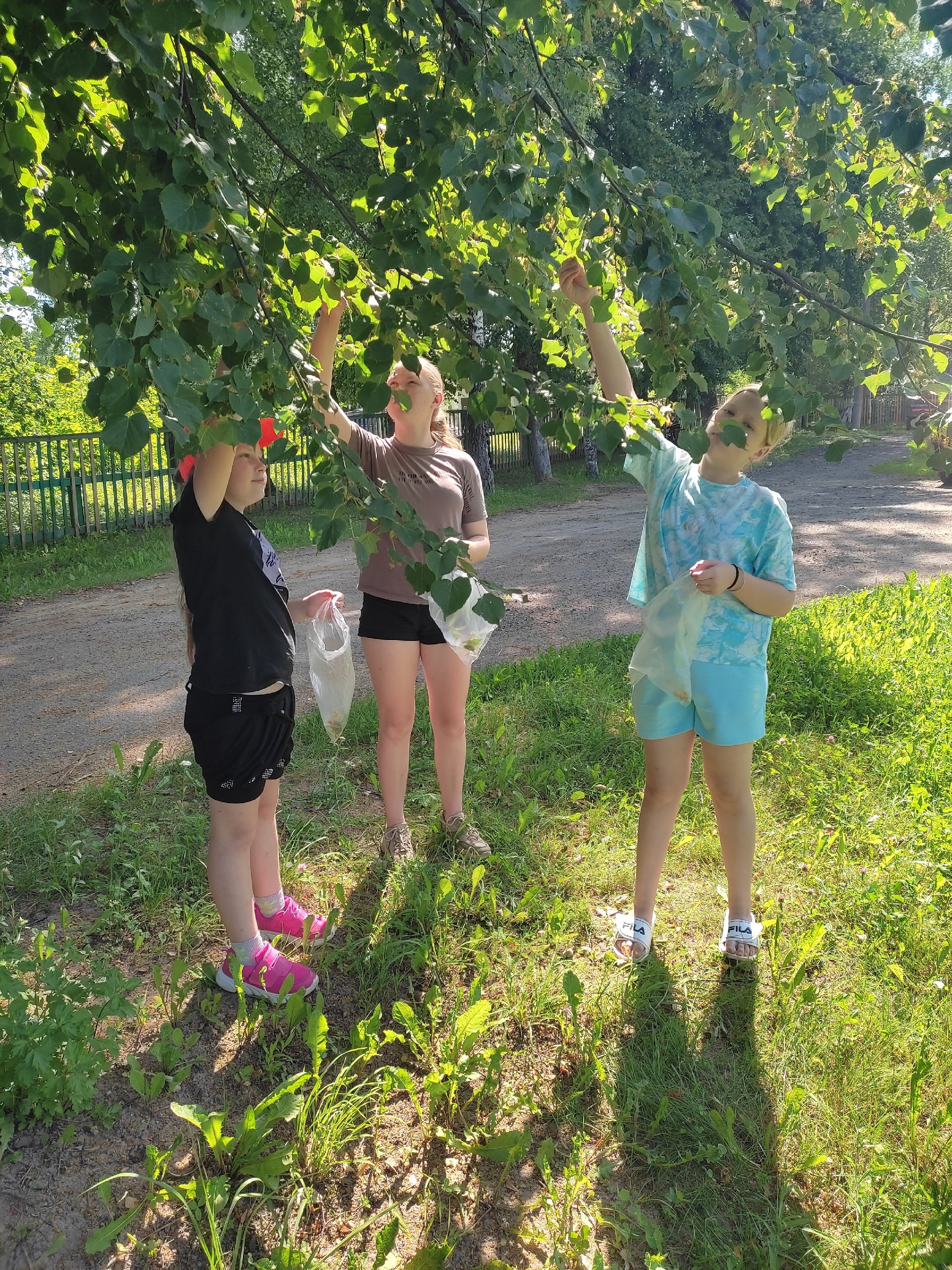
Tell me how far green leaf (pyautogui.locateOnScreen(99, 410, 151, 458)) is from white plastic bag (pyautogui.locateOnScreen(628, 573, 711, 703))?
67.5 inches

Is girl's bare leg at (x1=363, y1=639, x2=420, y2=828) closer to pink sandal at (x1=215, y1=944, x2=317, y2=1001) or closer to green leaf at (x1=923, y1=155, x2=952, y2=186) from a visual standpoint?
pink sandal at (x1=215, y1=944, x2=317, y2=1001)

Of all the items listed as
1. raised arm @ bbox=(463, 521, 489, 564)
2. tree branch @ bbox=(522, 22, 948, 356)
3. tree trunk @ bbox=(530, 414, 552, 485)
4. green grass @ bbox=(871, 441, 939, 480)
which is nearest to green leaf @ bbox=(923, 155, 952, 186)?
tree branch @ bbox=(522, 22, 948, 356)

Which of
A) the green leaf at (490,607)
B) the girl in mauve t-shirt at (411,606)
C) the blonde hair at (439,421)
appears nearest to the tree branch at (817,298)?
the green leaf at (490,607)

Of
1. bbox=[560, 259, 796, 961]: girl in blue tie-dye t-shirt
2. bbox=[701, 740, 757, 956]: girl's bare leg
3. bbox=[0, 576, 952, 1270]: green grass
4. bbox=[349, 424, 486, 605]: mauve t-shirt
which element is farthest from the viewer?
bbox=[349, 424, 486, 605]: mauve t-shirt

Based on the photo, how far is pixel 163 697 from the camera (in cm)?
561

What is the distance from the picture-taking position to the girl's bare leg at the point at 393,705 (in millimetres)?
3373

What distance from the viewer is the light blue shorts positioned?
2.80 m

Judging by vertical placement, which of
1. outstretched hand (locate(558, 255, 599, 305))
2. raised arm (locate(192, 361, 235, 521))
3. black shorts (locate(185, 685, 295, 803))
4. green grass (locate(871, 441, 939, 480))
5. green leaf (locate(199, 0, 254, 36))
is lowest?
black shorts (locate(185, 685, 295, 803))

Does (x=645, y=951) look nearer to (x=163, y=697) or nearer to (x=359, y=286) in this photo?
(x=359, y=286)

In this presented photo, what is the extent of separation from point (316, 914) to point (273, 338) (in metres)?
1.98

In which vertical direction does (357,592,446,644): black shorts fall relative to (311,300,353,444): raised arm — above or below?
below

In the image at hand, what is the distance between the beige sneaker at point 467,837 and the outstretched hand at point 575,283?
198cm

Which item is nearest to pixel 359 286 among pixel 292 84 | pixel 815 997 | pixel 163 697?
pixel 815 997

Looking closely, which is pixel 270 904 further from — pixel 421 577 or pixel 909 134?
pixel 909 134
